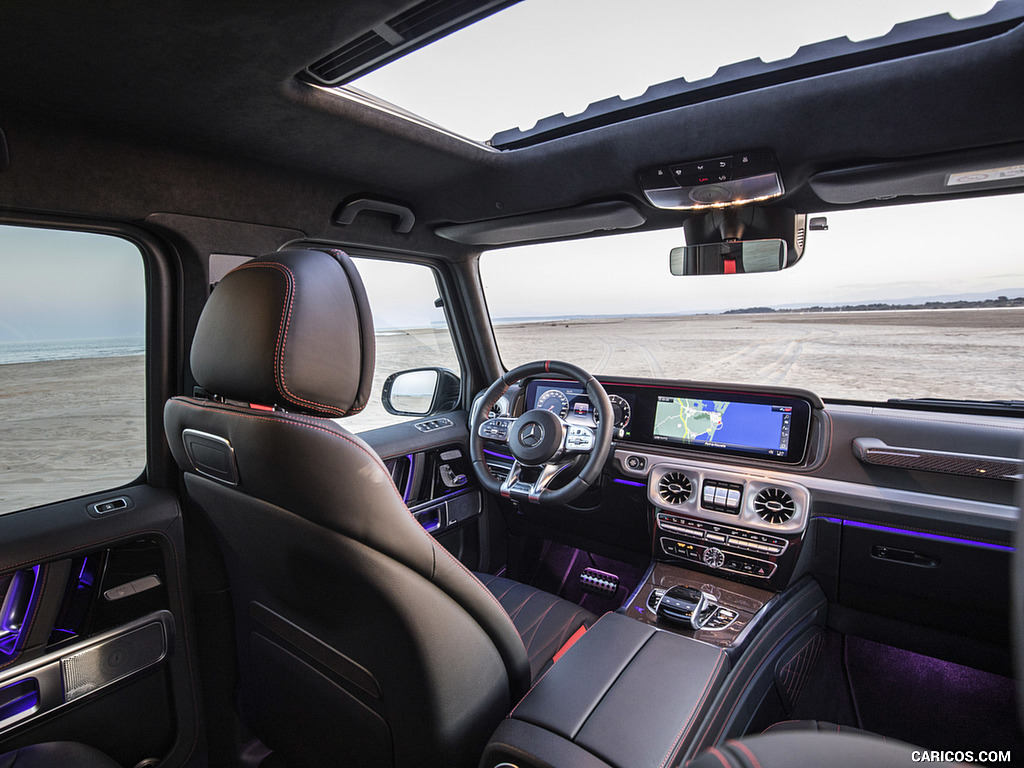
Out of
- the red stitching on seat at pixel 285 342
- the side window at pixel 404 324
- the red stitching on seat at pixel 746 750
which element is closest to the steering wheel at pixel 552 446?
the side window at pixel 404 324

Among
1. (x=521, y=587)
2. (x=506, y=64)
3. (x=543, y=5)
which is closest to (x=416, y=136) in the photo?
(x=506, y=64)

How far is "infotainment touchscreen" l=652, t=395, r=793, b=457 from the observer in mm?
2271

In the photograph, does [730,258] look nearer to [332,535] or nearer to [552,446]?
[552,446]

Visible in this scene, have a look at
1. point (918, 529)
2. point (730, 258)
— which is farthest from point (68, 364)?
point (918, 529)

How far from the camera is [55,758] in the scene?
4.54ft

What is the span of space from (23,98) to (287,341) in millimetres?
1280

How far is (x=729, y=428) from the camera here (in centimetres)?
238

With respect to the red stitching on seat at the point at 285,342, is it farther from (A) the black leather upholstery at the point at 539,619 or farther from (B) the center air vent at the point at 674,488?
(B) the center air vent at the point at 674,488

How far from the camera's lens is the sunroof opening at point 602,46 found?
145 cm

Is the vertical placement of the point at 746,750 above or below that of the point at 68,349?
below

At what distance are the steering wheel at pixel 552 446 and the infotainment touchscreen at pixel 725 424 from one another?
45cm

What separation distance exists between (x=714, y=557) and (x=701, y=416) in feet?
2.03

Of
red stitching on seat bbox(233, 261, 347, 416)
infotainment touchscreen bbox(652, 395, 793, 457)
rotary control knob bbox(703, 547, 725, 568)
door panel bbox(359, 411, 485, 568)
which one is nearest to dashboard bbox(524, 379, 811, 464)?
infotainment touchscreen bbox(652, 395, 793, 457)

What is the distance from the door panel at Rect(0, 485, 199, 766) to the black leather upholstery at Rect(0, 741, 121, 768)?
280 millimetres
